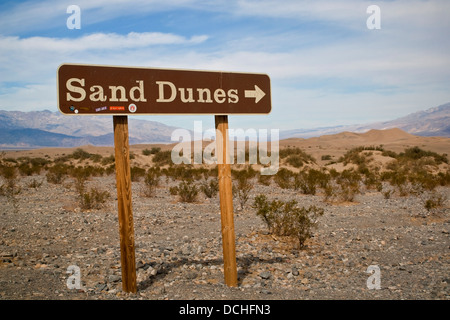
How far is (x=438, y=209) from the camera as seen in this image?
1216cm

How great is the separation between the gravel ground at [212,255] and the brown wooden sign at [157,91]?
2538mm

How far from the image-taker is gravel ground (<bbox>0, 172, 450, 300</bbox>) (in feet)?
18.0

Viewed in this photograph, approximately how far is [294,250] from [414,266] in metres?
2.26

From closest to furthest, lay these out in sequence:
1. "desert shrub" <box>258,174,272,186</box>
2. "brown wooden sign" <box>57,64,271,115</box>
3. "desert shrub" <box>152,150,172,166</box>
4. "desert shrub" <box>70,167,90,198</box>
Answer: "brown wooden sign" <box>57,64,271,115</box>
"desert shrub" <box>70,167,90,198</box>
"desert shrub" <box>258,174,272,186</box>
"desert shrub" <box>152,150,172,166</box>

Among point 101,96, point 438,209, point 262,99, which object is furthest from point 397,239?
point 101,96

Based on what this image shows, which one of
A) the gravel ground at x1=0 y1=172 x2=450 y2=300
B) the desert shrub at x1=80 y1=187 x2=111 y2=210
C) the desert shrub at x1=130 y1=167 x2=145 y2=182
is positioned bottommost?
the gravel ground at x1=0 y1=172 x2=450 y2=300

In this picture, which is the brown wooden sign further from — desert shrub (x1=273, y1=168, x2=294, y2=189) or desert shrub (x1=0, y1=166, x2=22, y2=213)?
desert shrub (x1=273, y1=168, x2=294, y2=189)

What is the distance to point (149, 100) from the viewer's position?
200 inches

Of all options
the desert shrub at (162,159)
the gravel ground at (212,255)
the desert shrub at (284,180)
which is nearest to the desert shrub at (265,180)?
the desert shrub at (284,180)

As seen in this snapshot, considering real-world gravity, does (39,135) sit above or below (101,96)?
above

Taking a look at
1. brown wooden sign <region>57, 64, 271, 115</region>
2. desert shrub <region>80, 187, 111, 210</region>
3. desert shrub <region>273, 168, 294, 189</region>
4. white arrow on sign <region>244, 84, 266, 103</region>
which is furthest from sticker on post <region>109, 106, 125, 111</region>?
desert shrub <region>273, 168, 294, 189</region>

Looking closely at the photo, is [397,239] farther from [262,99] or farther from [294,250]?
[262,99]

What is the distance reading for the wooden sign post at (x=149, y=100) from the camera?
187 inches

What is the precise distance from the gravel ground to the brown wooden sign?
2538 millimetres
